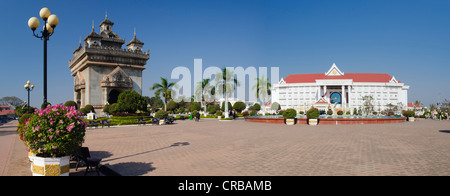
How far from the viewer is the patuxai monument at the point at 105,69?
136 feet

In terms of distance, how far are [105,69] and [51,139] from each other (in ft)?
133

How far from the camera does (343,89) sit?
7469 cm

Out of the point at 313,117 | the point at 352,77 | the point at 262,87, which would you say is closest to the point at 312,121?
the point at 313,117

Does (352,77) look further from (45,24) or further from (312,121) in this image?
(45,24)

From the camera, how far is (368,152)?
8914mm

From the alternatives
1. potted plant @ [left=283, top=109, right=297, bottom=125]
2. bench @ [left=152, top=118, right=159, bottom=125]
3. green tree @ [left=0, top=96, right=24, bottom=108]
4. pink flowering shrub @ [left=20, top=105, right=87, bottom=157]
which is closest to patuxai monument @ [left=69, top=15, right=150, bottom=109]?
bench @ [left=152, top=118, right=159, bottom=125]

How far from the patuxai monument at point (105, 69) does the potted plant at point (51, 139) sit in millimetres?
38641

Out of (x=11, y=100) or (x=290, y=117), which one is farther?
(x=11, y=100)
